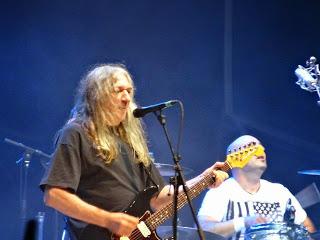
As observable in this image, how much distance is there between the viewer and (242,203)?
5.35 metres

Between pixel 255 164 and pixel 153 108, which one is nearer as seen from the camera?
pixel 153 108

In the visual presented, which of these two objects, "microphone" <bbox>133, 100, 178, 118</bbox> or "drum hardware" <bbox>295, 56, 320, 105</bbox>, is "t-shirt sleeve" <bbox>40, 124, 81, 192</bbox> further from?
"drum hardware" <bbox>295, 56, 320, 105</bbox>

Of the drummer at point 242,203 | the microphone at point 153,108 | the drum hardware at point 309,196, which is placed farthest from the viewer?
the drum hardware at point 309,196

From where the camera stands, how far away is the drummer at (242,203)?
5.01 m

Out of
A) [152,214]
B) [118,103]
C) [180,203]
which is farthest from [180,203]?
[118,103]

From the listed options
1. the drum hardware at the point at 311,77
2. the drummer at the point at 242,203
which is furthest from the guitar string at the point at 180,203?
the drum hardware at the point at 311,77

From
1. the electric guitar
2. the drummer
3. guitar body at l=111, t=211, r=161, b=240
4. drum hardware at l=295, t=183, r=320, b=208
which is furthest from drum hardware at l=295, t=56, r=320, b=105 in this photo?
guitar body at l=111, t=211, r=161, b=240

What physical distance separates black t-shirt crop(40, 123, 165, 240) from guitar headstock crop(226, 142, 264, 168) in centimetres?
73

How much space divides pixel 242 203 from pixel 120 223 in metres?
2.37

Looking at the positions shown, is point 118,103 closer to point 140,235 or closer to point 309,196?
point 140,235

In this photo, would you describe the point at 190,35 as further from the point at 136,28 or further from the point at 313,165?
the point at 313,165

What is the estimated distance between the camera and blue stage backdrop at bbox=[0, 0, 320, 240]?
22.4ft

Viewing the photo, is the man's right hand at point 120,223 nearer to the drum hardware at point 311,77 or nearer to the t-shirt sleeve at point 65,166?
the t-shirt sleeve at point 65,166

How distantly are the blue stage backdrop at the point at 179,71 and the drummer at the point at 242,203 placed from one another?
152 centimetres
